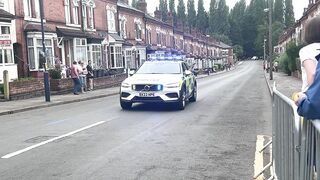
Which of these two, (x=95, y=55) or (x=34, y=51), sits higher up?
(x=34, y=51)

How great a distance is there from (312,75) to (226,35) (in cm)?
15808

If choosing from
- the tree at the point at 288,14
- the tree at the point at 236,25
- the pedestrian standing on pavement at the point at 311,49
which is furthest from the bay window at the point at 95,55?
the tree at the point at 236,25

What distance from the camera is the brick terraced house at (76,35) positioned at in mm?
26750

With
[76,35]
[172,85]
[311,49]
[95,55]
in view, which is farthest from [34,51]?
[311,49]

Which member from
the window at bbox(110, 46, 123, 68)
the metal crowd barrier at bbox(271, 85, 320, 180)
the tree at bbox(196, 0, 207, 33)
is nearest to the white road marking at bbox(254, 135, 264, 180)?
the metal crowd barrier at bbox(271, 85, 320, 180)

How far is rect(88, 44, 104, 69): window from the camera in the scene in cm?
3700

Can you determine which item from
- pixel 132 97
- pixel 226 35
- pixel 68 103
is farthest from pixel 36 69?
pixel 226 35

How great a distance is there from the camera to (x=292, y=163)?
421cm

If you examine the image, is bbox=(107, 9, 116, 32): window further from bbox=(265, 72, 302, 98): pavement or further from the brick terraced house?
bbox=(265, 72, 302, 98): pavement

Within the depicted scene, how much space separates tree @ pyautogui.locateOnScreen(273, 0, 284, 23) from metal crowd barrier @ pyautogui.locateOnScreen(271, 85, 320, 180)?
150 m

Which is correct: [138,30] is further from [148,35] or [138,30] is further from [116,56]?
[116,56]

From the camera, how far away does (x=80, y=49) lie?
34688 mm

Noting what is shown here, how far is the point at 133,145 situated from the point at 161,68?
25.1 ft

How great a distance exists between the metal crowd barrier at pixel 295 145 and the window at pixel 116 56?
37627 mm
